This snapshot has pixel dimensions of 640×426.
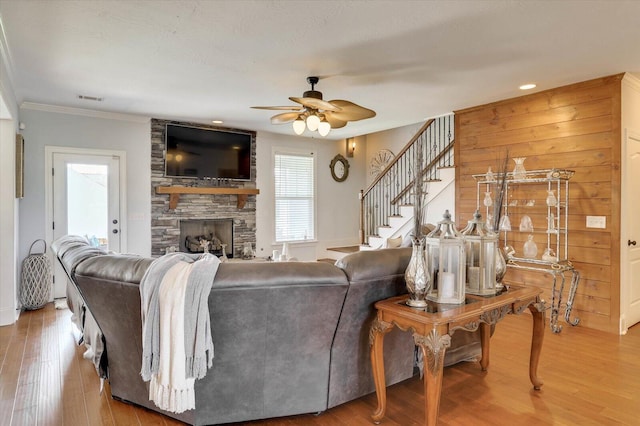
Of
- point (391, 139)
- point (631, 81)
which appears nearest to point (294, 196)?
point (391, 139)

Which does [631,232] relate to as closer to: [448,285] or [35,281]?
[448,285]

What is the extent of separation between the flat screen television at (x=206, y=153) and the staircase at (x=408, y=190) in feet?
7.61

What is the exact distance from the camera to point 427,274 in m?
2.01

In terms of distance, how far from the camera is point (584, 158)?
3986 millimetres

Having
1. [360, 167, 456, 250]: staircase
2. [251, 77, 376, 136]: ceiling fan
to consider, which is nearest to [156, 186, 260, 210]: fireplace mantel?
[360, 167, 456, 250]: staircase

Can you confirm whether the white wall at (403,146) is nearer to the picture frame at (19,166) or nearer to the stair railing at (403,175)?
the stair railing at (403,175)

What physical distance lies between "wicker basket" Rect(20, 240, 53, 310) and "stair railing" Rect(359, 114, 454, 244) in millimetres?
4819

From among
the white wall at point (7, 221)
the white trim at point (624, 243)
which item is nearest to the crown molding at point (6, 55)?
the white wall at point (7, 221)

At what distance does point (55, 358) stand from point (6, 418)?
97cm

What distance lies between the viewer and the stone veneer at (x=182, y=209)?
579 centimetres

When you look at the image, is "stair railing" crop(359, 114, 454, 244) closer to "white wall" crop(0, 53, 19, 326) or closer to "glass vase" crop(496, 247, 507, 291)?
"glass vase" crop(496, 247, 507, 291)

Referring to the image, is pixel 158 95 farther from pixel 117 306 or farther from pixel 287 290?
pixel 287 290

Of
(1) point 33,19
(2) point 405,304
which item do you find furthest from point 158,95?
(2) point 405,304

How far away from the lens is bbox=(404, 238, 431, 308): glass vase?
199 centimetres
